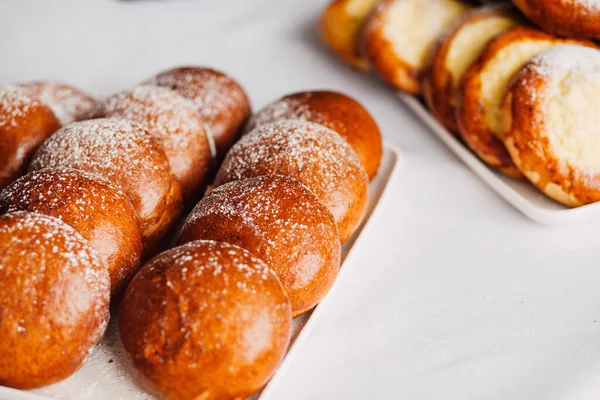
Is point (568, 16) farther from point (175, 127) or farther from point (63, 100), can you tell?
point (63, 100)

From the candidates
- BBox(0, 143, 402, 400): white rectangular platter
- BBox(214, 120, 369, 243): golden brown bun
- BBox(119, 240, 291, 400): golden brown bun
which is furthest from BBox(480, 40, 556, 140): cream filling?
BBox(119, 240, 291, 400): golden brown bun

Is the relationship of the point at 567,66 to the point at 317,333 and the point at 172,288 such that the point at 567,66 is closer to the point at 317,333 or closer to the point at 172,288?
the point at 317,333

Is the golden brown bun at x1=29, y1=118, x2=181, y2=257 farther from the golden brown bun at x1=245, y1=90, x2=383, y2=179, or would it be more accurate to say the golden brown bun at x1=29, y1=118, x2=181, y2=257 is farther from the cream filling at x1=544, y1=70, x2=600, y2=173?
the cream filling at x1=544, y1=70, x2=600, y2=173

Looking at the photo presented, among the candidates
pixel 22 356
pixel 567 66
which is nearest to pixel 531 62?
pixel 567 66

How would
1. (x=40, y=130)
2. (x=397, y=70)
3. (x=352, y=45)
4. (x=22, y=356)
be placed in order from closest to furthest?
(x=22, y=356) < (x=40, y=130) < (x=397, y=70) < (x=352, y=45)

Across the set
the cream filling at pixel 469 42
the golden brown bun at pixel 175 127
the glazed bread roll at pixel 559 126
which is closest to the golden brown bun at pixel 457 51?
the cream filling at pixel 469 42
